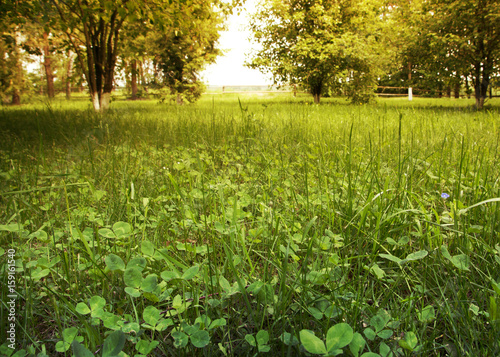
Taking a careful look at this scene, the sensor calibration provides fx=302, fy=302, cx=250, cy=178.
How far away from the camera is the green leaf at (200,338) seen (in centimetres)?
86

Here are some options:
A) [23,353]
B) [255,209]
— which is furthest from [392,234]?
[23,353]

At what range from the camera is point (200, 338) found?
88 cm

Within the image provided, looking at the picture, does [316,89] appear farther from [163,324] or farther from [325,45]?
[163,324]

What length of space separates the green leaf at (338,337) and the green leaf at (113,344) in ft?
1.82

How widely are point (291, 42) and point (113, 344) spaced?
1407 cm

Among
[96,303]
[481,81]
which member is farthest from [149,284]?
[481,81]

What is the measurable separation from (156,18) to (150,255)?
495 centimetres

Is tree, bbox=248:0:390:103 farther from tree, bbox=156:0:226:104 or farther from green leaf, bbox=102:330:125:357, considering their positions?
green leaf, bbox=102:330:125:357

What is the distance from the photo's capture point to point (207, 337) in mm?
876

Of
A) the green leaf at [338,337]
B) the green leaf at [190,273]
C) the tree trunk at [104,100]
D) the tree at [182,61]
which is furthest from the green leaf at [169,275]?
the tree at [182,61]

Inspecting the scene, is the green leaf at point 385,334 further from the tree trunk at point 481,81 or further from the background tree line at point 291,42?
the tree trunk at point 481,81

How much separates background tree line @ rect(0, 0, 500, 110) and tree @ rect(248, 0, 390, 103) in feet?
0.14

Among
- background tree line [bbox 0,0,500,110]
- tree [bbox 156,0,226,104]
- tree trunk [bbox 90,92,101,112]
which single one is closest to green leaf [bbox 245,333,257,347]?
background tree line [bbox 0,0,500,110]

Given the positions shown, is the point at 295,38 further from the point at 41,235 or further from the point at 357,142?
the point at 41,235
